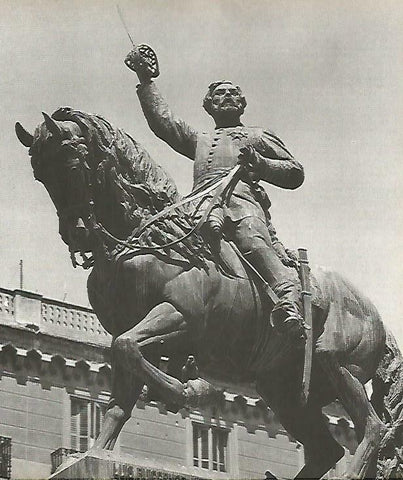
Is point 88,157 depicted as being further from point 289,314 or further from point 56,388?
point 56,388

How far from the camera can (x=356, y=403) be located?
14.7 metres

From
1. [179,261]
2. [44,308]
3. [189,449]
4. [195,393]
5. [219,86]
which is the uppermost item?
[44,308]

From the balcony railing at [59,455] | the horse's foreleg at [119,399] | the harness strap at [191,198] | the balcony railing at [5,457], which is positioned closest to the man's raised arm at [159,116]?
the harness strap at [191,198]

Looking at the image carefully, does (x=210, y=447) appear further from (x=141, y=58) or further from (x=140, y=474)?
(x=140, y=474)

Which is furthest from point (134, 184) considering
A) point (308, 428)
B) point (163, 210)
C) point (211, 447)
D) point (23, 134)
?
point (211, 447)

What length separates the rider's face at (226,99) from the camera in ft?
49.7

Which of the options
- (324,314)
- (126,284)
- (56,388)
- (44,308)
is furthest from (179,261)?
(44,308)

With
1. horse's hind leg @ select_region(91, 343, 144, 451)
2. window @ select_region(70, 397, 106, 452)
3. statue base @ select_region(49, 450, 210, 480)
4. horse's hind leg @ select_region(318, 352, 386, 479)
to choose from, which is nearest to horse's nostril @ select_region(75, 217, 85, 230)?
horse's hind leg @ select_region(91, 343, 144, 451)

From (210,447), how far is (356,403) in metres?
20.7

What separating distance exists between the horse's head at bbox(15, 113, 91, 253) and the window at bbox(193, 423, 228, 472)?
21.3 metres

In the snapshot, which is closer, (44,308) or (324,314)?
(324,314)

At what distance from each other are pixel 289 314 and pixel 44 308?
77.8ft

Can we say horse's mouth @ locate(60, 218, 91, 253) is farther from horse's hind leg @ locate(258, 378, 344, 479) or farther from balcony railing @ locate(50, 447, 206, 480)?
horse's hind leg @ locate(258, 378, 344, 479)

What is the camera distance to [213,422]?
3756 centimetres
